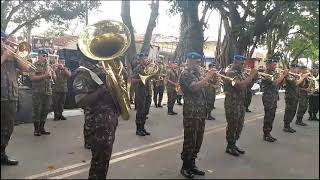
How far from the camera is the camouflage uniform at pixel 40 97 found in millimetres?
9016

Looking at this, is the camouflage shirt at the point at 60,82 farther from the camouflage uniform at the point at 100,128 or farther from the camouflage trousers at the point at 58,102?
the camouflage uniform at the point at 100,128

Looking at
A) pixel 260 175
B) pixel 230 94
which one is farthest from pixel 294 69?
pixel 260 175

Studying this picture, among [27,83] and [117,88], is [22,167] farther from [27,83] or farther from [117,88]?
[27,83]

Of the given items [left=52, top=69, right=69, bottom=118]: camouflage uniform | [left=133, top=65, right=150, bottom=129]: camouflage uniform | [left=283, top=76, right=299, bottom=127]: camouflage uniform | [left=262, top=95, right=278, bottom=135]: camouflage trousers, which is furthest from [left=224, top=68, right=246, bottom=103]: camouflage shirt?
[left=52, top=69, right=69, bottom=118]: camouflage uniform

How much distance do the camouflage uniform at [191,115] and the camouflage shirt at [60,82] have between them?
18.9ft

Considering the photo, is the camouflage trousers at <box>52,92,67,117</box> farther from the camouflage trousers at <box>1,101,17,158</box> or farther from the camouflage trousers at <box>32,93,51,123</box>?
the camouflage trousers at <box>1,101,17,158</box>

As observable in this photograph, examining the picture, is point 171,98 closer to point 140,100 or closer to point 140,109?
point 140,100

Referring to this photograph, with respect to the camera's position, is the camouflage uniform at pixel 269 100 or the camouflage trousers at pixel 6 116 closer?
the camouflage trousers at pixel 6 116

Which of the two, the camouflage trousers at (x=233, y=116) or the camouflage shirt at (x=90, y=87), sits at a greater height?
the camouflage shirt at (x=90, y=87)

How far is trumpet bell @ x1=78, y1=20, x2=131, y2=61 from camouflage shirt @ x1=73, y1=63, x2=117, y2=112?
170 mm

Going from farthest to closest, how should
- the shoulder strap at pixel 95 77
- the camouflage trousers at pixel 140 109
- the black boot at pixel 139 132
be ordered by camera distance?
the black boot at pixel 139 132, the camouflage trousers at pixel 140 109, the shoulder strap at pixel 95 77

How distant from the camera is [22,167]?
21.5ft

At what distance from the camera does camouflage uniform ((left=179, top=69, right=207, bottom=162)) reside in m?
6.36

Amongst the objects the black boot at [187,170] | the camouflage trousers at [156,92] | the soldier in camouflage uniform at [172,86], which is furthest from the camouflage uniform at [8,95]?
the camouflage trousers at [156,92]
